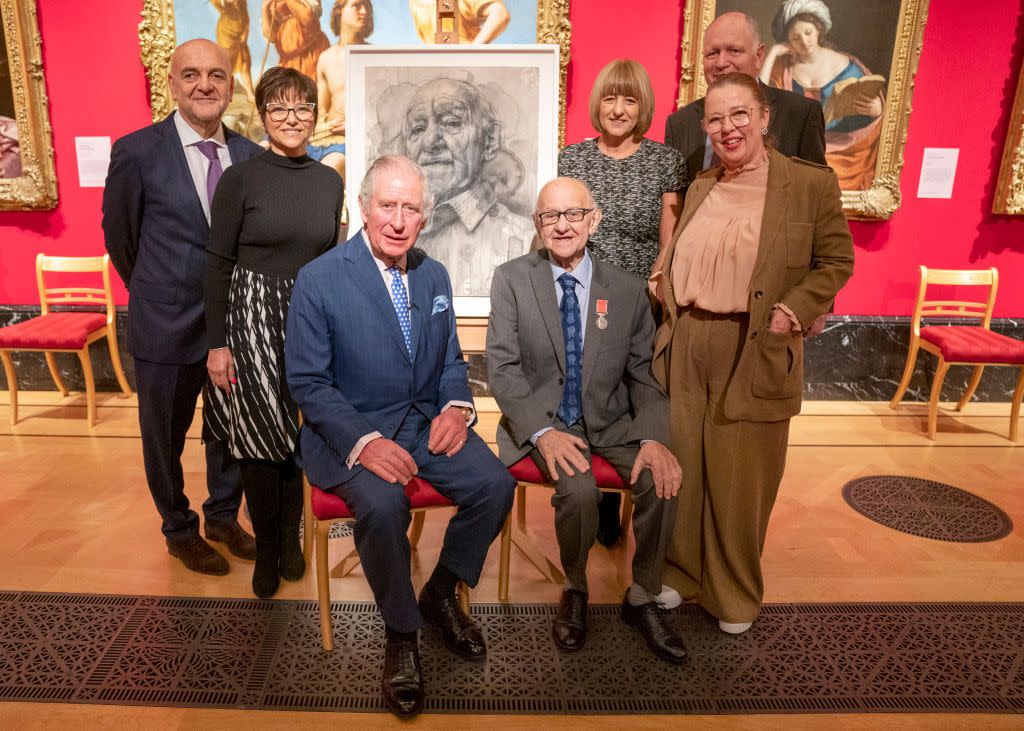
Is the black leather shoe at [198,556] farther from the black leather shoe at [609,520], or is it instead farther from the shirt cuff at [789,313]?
the shirt cuff at [789,313]

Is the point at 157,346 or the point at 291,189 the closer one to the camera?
the point at 291,189

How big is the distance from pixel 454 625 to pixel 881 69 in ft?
14.1

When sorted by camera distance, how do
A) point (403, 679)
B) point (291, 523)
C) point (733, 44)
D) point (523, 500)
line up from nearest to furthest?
point (403, 679) → point (733, 44) → point (291, 523) → point (523, 500)

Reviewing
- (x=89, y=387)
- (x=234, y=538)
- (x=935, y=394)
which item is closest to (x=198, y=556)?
(x=234, y=538)

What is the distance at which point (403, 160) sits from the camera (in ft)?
7.18

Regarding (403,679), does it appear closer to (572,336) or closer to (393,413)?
(393,413)

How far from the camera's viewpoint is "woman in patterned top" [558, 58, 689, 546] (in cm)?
261

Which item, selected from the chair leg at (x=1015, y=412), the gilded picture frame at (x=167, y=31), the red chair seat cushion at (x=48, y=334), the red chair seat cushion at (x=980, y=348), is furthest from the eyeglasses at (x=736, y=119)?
the red chair seat cushion at (x=48, y=334)

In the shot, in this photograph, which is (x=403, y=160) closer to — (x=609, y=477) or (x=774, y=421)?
(x=609, y=477)

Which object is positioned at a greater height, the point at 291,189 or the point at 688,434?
the point at 291,189

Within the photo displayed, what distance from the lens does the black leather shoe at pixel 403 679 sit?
80.0 inches

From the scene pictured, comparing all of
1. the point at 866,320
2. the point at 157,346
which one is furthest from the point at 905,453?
the point at 157,346

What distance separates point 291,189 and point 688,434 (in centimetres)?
160

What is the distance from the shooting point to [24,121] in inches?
174
